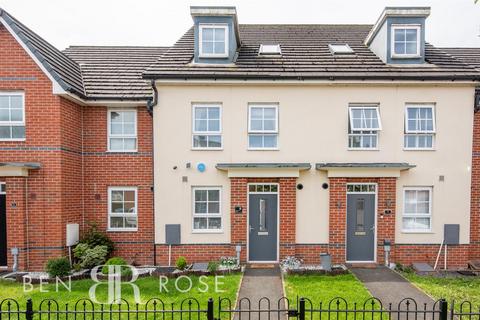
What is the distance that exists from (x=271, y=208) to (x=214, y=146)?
290cm

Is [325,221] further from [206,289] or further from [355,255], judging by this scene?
[206,289]

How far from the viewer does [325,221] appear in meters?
10.9

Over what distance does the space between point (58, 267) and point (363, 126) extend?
412 inches

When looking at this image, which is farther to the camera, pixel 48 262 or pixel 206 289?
pixel 48 262

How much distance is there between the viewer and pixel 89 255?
9938 mm

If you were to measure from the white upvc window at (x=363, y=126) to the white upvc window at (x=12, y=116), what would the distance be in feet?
35.2

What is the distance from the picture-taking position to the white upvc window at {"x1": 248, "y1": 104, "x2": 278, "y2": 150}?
36.0ft

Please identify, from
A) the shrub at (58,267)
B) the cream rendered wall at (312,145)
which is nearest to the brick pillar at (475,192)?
the cream rendered wall at (312,145)

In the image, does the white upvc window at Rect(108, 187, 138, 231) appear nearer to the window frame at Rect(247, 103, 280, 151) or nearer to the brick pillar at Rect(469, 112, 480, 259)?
the window frame at Rect(247, 103, 280, 151)

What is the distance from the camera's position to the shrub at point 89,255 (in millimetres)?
9898

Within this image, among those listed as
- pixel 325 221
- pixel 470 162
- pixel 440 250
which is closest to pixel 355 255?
pixel 325 221

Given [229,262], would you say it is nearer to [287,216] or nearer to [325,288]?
[287,216]

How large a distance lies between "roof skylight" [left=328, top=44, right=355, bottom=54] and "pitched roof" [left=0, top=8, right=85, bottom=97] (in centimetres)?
937

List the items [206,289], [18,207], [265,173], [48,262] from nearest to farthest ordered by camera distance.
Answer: [206,289] → [48,262] → [18,207] → [265,173]
